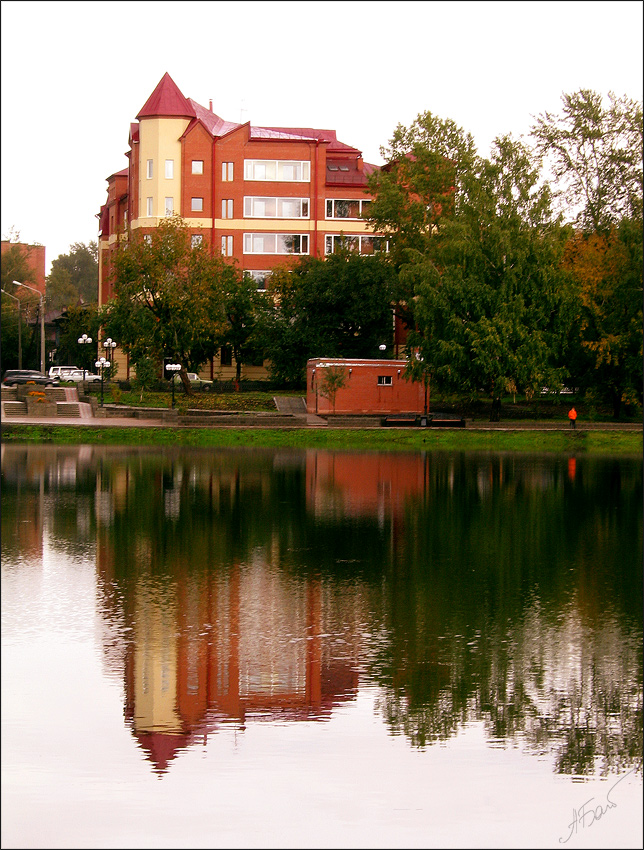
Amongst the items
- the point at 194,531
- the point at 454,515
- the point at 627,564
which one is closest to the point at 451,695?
the point at 627,564

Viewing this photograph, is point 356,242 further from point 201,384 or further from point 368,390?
point 368,390

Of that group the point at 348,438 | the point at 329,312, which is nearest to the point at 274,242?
the point at 329,312

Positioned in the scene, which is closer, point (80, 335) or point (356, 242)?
point (356, 242)

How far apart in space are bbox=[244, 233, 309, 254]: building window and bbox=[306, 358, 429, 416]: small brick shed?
50.0 ft

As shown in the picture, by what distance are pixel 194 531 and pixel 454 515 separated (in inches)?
232

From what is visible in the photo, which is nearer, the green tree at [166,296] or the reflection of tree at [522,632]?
the reflection of tree at [522,632]

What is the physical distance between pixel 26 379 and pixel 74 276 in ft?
291

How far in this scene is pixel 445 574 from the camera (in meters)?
15.1

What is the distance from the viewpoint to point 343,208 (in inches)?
2894

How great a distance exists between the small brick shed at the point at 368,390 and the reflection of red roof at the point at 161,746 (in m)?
49.7

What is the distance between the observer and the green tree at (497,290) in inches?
2060

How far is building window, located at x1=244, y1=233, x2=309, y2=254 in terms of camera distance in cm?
7269

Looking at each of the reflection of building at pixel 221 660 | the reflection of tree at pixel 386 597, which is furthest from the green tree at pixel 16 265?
the reflection of building at pixel 221 660

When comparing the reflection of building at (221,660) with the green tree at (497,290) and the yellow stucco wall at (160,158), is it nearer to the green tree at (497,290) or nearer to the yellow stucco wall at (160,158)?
the green tree at (497,290)
